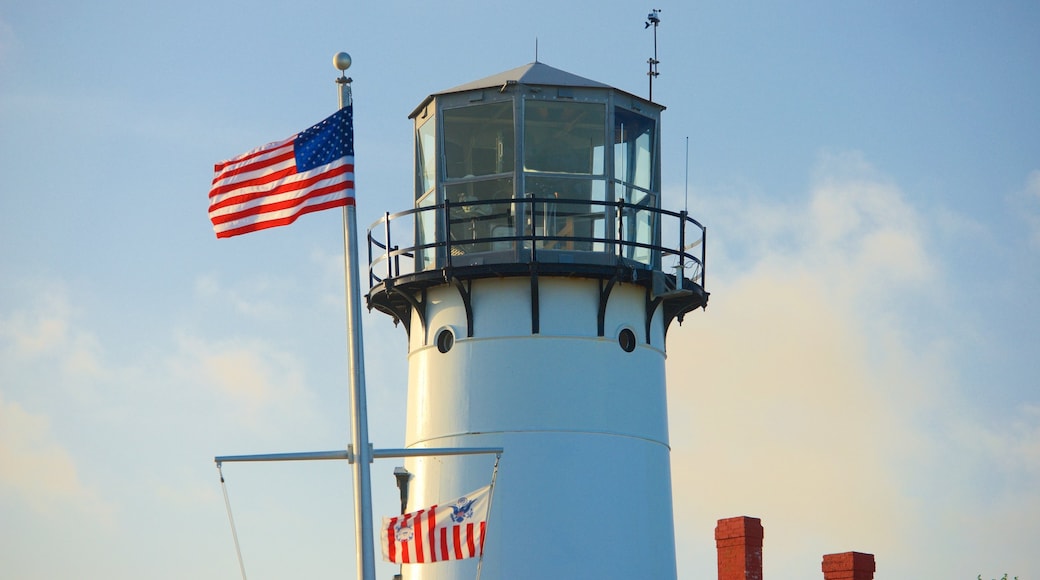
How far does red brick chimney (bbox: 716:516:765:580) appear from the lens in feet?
93.4

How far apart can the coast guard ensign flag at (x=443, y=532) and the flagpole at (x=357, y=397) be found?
2913 mm

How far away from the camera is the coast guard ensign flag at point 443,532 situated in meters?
23.6

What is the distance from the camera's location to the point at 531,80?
88.4 feet

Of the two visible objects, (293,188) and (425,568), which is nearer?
(293,188)

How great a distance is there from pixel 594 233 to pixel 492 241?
1805 mm

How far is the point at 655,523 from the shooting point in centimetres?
2633

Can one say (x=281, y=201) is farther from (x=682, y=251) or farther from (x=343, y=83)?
(x=682, y=251)

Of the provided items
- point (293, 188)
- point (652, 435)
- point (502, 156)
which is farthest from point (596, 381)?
point (293, 188)

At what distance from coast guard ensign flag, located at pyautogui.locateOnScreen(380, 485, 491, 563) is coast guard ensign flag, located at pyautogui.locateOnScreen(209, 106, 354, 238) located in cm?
452

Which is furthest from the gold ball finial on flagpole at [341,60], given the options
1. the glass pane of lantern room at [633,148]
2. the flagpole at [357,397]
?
the glass pane of lantern room at [633,148]

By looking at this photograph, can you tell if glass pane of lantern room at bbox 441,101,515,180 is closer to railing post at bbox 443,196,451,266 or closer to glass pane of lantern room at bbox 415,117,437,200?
glass pane of lantern room at bbox 415,117,437,200

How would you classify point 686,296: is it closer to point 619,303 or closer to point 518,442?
point 619,303

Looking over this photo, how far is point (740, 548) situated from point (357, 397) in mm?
9525

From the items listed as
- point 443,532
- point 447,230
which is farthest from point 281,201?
point 443,532
